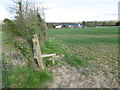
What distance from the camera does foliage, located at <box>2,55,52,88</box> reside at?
399 centimetres

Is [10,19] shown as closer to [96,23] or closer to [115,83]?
[115,83]

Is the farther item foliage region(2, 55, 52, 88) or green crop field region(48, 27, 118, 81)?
green crop field region(48, 27, 118, 81)

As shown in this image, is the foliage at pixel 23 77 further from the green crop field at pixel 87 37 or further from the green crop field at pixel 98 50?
the green crop field at pixel 87 37

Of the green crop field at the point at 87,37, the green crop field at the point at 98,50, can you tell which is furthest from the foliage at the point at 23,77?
the green crop field at the point at 87,37

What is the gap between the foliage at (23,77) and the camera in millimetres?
3990

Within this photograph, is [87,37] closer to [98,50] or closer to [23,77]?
[98,50]

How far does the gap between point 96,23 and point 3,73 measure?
60867 millimetres

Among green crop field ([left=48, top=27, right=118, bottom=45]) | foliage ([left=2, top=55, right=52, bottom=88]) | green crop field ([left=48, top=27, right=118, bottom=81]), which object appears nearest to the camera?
foliage ([left=2, top=55, right=52, bottom=88])

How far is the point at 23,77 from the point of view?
4.29m

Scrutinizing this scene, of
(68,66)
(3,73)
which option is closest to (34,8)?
(68,66)

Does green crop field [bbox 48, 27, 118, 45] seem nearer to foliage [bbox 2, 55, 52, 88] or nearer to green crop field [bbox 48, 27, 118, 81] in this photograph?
green crop field [bbox 48, 27, 118, 81]

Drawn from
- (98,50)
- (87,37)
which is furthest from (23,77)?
(87,37)

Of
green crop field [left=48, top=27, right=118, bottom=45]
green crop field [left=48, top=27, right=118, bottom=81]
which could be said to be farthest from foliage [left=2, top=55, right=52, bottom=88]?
green crop field [left=48, top=27, right=118, bottom=45]

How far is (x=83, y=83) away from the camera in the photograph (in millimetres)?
4188
